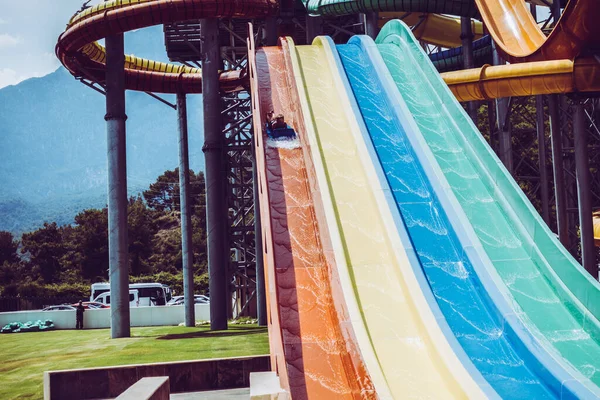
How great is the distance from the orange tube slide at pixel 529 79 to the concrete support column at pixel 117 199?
8474 mm

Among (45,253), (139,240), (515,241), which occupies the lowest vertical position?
(515,241)

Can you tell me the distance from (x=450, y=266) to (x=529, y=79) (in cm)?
680

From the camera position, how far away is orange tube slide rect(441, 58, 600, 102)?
46.1 feet

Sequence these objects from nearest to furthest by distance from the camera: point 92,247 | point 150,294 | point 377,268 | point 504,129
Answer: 1. point 377,268
2. point 504,129
3. point 150,294
4. point 92,247

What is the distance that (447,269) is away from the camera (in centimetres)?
925

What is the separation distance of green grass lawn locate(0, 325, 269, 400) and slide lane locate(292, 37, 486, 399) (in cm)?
420

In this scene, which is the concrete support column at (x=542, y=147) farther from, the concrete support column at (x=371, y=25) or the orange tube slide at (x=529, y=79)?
the orange tube slide at (x=529, y=79)

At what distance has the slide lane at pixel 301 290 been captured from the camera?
7453mm

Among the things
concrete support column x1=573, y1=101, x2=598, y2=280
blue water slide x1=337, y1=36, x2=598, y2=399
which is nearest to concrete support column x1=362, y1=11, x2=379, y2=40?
concrete support column x1=573, y1=101, x2=598, y2=280

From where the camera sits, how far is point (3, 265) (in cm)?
5947

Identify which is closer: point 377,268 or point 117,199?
point 377,268

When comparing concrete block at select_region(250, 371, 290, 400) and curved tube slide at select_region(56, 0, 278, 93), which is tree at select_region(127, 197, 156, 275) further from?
concrete block at select_region(250, 371, 290, 400)

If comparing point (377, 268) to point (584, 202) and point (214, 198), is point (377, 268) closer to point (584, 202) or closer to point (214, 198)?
point (584, 202)

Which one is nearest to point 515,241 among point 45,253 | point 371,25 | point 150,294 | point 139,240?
point 371,25
